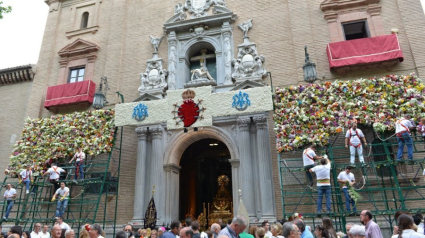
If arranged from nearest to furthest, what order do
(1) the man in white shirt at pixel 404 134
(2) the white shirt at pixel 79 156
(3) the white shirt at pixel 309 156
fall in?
(1) the man in white shirt at pixel 404 134 → (3) the white shirt at pixel 309 156 → (2) the white shirt at pixel 79 156

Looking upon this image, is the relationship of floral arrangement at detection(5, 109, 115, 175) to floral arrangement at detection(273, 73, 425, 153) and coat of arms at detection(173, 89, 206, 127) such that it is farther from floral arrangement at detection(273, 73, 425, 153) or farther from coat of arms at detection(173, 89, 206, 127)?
floral arrangement at detection(273, 73, 425, 153)

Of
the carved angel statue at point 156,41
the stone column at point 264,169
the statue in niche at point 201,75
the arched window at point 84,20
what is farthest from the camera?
the arched window at point 84,20

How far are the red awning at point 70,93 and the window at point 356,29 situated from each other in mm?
12762

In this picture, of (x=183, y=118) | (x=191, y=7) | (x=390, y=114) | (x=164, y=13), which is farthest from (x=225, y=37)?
(x=390, y=114)

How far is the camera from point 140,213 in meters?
12.9

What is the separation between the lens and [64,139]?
14.4 m

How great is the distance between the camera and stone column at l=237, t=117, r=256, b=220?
12.0 m

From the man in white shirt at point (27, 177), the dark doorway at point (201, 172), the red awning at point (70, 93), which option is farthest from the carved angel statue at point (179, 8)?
the man in white shirt at point (27, 177)

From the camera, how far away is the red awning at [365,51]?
12.7 meters

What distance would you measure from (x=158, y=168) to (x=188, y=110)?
Answer: 3007mm

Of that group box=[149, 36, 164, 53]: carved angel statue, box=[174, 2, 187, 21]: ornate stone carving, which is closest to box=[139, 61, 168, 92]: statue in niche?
box=[149, 36, 164, 53]: carved angel statue

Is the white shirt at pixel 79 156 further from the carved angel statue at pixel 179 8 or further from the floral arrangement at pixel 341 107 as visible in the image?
the carved angel statue at pixel 179 8

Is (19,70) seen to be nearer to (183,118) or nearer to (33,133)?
(33,133)

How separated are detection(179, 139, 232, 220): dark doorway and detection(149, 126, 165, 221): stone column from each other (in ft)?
7.60
